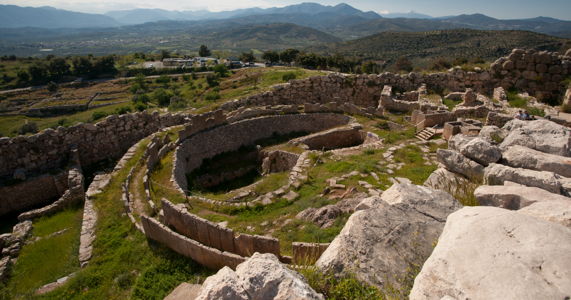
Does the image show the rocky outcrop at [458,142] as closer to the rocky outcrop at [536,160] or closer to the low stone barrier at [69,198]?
the rocky outcrop at [536,160]

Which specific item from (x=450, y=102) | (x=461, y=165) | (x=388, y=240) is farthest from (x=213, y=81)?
(x=388, y=240)

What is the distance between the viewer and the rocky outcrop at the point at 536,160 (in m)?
6.54

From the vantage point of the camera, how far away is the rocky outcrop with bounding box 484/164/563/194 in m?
5.72

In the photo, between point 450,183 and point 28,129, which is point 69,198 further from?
point 28,129

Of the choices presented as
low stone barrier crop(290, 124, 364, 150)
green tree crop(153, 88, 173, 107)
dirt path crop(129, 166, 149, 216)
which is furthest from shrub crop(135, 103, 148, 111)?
low stone barrier crop(290, 124, 364, 150)

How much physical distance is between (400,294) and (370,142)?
45.7 feet

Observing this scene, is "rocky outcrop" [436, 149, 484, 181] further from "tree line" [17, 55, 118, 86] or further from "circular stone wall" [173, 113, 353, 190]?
"tree line" [17, 55, 118, 86]

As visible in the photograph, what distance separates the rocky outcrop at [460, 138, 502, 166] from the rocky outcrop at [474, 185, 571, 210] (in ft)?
7.91

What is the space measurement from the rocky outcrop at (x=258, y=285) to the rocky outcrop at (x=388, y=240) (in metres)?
0.82

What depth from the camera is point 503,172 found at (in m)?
6.59

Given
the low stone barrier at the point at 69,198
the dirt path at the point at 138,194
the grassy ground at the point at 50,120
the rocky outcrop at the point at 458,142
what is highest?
the rocky outcrop at the point at 458,142

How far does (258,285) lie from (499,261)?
8.73 ft

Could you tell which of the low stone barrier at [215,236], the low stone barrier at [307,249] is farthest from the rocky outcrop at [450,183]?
the low stone barrier at [215,236]

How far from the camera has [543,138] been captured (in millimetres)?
7750
